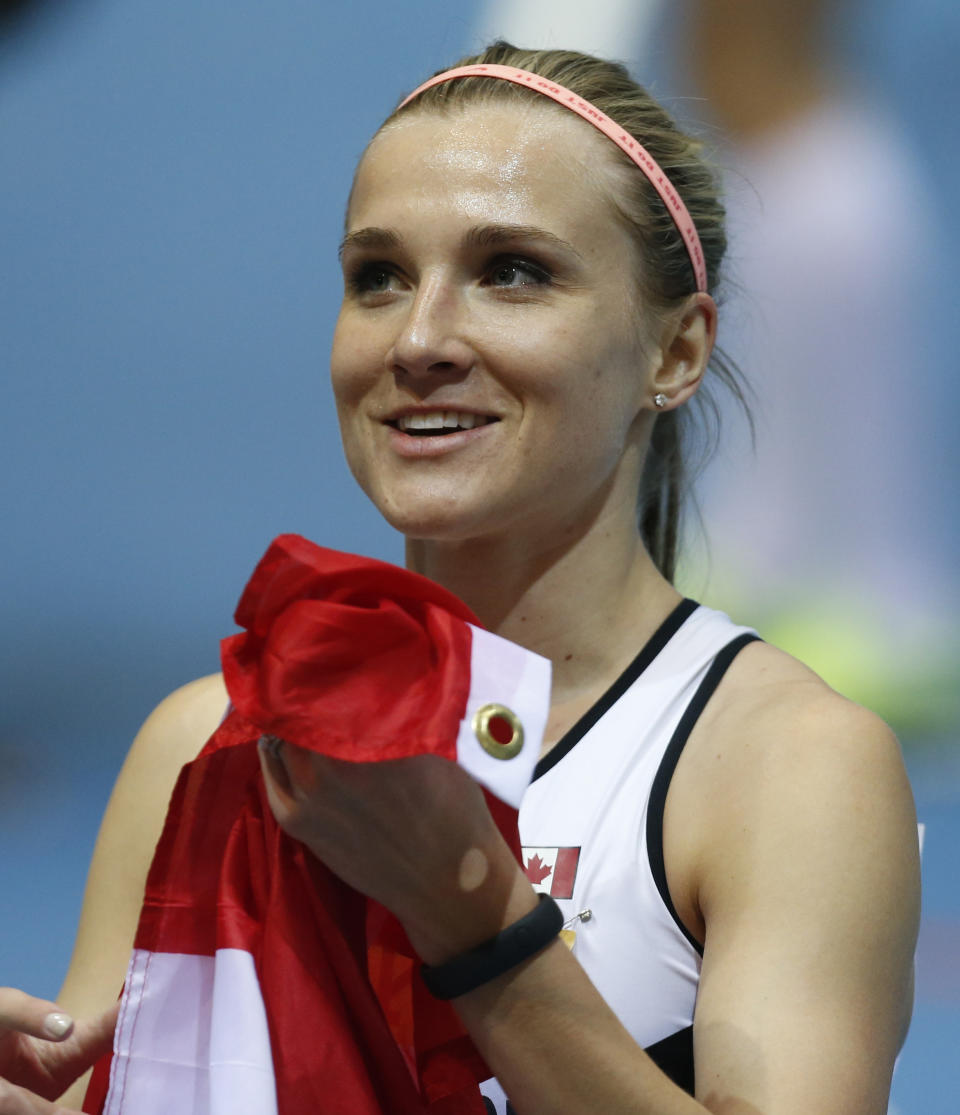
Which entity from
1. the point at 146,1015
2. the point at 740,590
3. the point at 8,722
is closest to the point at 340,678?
the point at 146,1015

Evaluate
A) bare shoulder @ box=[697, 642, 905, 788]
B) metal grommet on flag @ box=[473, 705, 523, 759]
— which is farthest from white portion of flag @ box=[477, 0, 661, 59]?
metal grommet on flag @ box=[473, 705, 523, 759]

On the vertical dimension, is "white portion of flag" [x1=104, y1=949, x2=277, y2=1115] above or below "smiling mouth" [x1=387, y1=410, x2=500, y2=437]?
below

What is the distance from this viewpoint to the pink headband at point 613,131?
1.31 meters

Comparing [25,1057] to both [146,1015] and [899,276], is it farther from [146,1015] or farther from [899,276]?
[899,276]

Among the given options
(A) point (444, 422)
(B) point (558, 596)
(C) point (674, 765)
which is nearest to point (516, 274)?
(A) point (444, 422)

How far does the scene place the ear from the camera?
135 centimetres

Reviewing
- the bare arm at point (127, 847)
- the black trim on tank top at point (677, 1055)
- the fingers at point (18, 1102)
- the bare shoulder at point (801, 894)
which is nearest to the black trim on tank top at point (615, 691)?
the bare shoulder at point (801, 894)

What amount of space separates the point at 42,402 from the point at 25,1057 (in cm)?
213

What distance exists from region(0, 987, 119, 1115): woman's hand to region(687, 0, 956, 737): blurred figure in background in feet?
6.68

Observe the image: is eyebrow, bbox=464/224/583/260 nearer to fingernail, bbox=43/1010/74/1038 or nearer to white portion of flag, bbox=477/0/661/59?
fingernail, bbox=43/1010/74/1038

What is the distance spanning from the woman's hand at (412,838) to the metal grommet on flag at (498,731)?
3cm

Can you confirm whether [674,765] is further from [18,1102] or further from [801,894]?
[18,1102]

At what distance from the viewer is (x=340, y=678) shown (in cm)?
79

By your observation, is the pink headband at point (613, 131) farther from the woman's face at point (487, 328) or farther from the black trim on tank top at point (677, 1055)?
the black trim on tank top at point (677, 1055)
